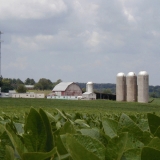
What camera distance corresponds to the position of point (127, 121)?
966 millimetres

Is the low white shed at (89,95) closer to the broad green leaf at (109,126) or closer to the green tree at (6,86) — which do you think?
the green tree at (6,86)

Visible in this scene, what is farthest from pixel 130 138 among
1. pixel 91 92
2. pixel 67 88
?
→ pixel 67 88

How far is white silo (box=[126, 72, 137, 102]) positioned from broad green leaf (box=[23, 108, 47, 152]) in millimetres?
55617

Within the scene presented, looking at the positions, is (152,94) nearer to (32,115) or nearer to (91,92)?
(91,92)

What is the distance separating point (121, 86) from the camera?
188 ft

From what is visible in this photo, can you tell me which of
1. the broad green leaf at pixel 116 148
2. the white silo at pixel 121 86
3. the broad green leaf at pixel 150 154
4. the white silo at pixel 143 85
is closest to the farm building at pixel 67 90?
the white silo at pixel 121 86

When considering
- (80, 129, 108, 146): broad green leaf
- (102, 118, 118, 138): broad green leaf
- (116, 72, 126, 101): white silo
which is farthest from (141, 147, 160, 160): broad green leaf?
(116, 72, 126, 101): white silo

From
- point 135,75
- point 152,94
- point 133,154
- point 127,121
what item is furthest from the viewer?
point 152,94

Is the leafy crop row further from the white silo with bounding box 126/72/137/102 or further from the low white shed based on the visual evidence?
the low white shed

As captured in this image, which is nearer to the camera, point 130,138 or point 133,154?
point 133,154

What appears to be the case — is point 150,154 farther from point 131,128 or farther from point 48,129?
point 131,128

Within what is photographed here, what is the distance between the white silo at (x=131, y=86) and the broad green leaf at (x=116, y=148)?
55.7m

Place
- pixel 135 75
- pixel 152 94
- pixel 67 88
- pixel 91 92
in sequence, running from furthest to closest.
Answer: pixel 152 94
pixel 67 88
pixel 91 92
pixel 135 75

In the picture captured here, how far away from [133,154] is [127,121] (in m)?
0.31
